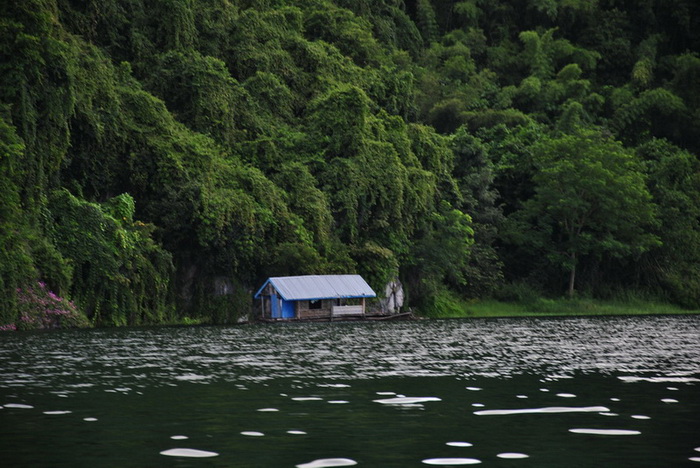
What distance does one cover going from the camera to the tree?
7556 centimetres

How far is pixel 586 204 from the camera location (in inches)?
2985

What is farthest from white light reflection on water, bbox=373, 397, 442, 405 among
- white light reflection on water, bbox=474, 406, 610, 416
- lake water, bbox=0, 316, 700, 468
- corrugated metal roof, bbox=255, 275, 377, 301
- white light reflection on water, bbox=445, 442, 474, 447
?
corrugated metal roof, bbox=255, 275, 377, 301

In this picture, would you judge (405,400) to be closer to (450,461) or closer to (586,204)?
(450,461)

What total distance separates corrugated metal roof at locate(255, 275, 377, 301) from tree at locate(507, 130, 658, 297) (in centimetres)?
2157

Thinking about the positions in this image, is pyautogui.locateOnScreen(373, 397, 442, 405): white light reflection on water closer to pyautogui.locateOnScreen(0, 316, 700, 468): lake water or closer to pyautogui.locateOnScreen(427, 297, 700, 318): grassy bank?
pyautogui.locateOnScreen(0, 316, 700, 468): lake water

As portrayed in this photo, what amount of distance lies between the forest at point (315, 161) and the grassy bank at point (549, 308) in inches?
33.4

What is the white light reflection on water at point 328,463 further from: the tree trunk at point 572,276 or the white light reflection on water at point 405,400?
the tree trunk at point 572,276

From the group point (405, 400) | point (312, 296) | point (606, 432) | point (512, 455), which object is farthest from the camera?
point (312, 296)

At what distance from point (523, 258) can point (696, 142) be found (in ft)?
84.7

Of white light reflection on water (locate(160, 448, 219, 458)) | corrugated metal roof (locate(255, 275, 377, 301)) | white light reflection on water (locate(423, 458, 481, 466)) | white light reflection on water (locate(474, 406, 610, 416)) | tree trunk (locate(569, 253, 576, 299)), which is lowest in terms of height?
white light reflection on water (locate(423, 458, 481, 466))

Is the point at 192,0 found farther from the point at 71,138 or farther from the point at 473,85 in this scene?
the point at 473,85

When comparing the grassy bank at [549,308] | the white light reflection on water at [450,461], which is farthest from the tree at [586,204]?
the white light reflection on water at [450,461]

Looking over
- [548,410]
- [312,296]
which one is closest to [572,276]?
[312,296]

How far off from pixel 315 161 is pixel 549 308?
2179 cm
